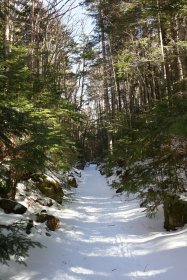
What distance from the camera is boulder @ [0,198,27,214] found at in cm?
952

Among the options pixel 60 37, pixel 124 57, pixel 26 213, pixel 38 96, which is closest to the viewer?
pixel 26 213

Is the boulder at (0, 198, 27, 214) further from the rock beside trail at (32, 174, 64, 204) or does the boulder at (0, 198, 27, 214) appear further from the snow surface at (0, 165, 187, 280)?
the rock beside trail at (32, 174, 64, 204)

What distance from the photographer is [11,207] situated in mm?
9633

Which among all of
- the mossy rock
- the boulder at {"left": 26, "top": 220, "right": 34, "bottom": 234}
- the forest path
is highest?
the mossy rock

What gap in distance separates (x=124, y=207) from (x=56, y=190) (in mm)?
2892

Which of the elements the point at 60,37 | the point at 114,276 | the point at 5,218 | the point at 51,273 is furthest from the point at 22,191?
the point at 60,37

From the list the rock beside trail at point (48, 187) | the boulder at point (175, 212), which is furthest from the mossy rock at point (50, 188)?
the boulder at point (175, 212)

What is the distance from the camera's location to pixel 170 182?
8781 millimetres

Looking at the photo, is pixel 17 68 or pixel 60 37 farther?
pixel 60 37

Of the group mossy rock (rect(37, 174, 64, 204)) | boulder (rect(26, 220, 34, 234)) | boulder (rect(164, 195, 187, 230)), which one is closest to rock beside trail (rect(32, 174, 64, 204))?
mossy rock (rect(37, 174, 64, 204))

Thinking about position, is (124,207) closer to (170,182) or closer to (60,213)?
(60,213)

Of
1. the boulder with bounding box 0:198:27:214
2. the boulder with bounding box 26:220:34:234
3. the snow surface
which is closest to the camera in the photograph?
the snow surface

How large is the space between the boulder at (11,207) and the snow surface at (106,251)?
3.69 ft

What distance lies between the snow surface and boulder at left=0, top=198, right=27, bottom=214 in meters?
1.13
